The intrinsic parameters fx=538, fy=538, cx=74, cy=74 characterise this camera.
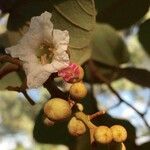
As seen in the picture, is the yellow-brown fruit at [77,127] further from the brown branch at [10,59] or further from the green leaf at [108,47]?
the green leaf at [108,47]

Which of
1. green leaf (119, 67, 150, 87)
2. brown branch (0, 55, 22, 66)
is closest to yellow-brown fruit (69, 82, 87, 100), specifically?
brown branch (0, 55, 22, 66)

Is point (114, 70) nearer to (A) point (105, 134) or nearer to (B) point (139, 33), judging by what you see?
(B) point (139, 33)

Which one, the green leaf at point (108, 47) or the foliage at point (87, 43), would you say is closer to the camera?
the foliage at point (87, 43)

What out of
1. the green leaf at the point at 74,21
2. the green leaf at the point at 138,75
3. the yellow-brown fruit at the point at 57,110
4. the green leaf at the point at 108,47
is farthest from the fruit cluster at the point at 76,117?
the green leaf at the point at 108,47

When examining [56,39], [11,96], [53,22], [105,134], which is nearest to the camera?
[105,134]

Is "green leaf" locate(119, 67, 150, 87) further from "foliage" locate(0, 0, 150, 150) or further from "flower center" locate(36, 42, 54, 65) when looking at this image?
"flower center" locate(36, 42, 54, 65)

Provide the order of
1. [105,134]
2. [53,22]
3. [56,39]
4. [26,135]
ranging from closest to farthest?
[105,134] < [56,39] < [53,22] < [26,135]

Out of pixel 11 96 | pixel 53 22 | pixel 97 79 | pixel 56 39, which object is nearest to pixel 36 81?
pixel 56 39
